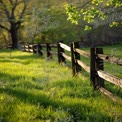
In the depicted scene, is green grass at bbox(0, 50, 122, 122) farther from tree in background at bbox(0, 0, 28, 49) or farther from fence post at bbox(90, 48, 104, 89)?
tree in background at bbox(0, 0, 28, 49)

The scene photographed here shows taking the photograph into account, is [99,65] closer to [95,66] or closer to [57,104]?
[95,66]

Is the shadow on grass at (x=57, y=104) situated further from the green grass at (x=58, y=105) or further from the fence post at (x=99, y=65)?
the fence post at (x=99, y=65)

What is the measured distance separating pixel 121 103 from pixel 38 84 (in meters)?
3.17

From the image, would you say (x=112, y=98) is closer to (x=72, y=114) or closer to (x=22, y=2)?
(x=72, y=114)

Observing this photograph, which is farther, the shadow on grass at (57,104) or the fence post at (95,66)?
the fence post at (95,66)

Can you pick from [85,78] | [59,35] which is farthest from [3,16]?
[85,78]

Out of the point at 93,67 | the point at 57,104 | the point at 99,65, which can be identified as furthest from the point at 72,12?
the point at 57,104

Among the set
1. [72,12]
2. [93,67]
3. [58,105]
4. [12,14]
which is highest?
[12,14]

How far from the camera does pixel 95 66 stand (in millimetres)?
7996

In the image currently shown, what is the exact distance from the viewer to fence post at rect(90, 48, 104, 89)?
7.83m

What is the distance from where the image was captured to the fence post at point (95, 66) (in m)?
7.83

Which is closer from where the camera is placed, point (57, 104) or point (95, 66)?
point (57, 104)

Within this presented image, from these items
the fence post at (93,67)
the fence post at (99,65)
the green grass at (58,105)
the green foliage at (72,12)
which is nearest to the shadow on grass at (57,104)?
the green grass at (58,105)

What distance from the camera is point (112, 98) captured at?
6.63m
